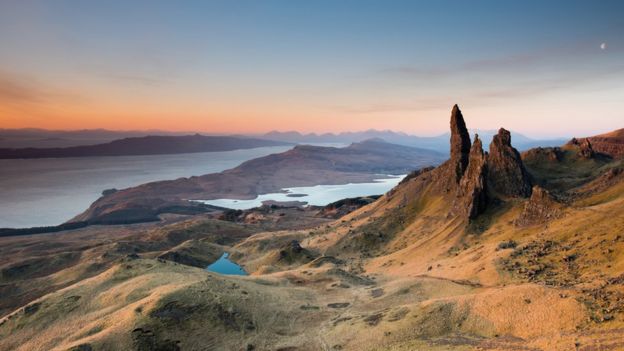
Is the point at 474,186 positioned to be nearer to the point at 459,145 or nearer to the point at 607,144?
the point at 459,145

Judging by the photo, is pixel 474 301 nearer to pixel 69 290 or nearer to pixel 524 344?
pixel 524 344

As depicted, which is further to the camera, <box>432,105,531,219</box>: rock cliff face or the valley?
<box>432,105,531,219</box>: rock cliff face

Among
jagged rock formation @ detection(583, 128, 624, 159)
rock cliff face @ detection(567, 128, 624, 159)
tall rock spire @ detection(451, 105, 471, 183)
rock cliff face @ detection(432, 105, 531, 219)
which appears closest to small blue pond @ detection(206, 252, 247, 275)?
rock cliff face @ detection(432, 105, 531, 219)

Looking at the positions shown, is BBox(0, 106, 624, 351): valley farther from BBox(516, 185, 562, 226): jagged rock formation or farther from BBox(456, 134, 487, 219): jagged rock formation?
BBox(456, 134, 487, 219): jagged rock formation

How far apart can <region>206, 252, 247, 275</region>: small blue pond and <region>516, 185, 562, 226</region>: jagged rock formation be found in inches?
3161

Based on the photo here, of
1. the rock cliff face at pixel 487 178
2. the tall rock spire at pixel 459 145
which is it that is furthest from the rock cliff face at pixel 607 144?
the tall rock spire at pixel 459 145

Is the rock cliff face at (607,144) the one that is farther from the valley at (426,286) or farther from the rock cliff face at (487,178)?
the rock cliff face at (487,178)

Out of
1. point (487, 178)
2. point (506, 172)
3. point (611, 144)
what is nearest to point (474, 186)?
point (487, 178)

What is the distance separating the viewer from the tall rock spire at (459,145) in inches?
4833

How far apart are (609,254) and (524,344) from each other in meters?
29.4

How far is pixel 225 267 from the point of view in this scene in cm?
Answer: 13025

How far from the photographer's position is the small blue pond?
124525 mm

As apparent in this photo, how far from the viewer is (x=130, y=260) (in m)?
92.4

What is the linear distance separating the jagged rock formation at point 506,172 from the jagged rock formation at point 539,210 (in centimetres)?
1711
